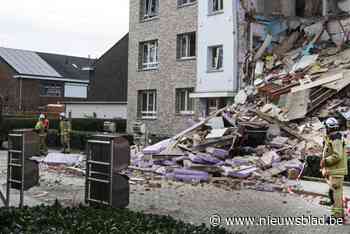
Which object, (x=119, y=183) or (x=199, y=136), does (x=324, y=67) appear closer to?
(x=199, y=136)

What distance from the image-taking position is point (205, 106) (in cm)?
2631

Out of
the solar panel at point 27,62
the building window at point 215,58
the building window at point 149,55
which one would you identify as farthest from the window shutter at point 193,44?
the solar panel at point 27,62

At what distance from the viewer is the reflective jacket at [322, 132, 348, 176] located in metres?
8.48

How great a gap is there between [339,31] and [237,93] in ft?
19.8

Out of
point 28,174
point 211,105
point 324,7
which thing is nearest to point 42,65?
point 211,105

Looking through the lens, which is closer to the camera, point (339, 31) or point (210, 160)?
point (210, 160)

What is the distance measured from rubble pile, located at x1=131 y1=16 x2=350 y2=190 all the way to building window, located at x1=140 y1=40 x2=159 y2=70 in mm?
6974

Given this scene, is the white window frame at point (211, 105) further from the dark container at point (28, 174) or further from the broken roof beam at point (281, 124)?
the dark container at point (28, 174)

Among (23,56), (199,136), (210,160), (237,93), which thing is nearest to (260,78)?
(237,93)

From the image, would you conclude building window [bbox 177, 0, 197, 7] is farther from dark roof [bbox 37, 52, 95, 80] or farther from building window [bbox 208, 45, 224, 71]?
dark roof [bbox 37, 52, 95, 80]

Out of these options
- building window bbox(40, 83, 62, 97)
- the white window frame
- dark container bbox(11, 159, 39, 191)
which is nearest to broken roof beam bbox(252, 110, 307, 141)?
the white window frame

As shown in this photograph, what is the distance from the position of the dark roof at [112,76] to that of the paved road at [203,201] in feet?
91.5

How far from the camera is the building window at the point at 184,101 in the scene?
2753cm

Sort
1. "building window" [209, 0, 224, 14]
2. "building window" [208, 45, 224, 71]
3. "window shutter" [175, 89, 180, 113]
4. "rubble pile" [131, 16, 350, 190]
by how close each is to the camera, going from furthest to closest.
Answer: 1. "window shutter" [175, 89, 180, 113]
2. "building window" [209, 0, 224, 14]
3. "building window" [208, 45, 224, 71]
4. "rubble pile" [131, 16, 350, 190]
